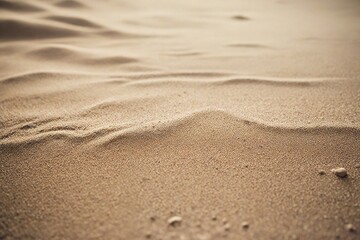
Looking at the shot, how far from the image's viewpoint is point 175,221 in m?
0.63

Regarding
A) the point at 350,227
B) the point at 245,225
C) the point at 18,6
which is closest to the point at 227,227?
the point at 245,225

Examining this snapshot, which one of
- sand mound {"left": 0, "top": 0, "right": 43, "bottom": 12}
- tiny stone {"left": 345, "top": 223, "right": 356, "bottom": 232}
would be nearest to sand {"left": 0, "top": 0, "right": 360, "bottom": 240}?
tiny stone {"left": 345, "top": 223, "right": 356, "bottom": 232}

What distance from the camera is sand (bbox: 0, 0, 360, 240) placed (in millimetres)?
639

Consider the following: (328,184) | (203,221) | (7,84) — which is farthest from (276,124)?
(7,84)

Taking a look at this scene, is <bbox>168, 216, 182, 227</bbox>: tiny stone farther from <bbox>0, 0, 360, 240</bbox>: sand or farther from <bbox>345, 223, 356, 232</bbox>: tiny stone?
<bbox>345, 223, 356, 232</bbox>: tiny stone

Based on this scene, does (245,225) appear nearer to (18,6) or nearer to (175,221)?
(175,221)

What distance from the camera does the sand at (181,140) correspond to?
2.10 feet

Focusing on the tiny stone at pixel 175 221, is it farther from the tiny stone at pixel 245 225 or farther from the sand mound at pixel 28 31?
the sand mound at pixel 28 31

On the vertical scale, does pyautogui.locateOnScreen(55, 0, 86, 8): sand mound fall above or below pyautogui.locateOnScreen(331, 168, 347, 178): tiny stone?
above

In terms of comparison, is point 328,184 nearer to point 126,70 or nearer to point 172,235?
point 172,235

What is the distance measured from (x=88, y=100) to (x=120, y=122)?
28 centimetres

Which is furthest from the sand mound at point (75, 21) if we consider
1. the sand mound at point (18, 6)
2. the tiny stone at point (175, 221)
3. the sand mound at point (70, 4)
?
the tiny stone at point (175, 221)

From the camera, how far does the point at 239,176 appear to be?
75 centimetres

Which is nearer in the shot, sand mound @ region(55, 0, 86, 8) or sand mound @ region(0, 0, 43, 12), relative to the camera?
sand mound @ region(0, 0, 43, 12)
